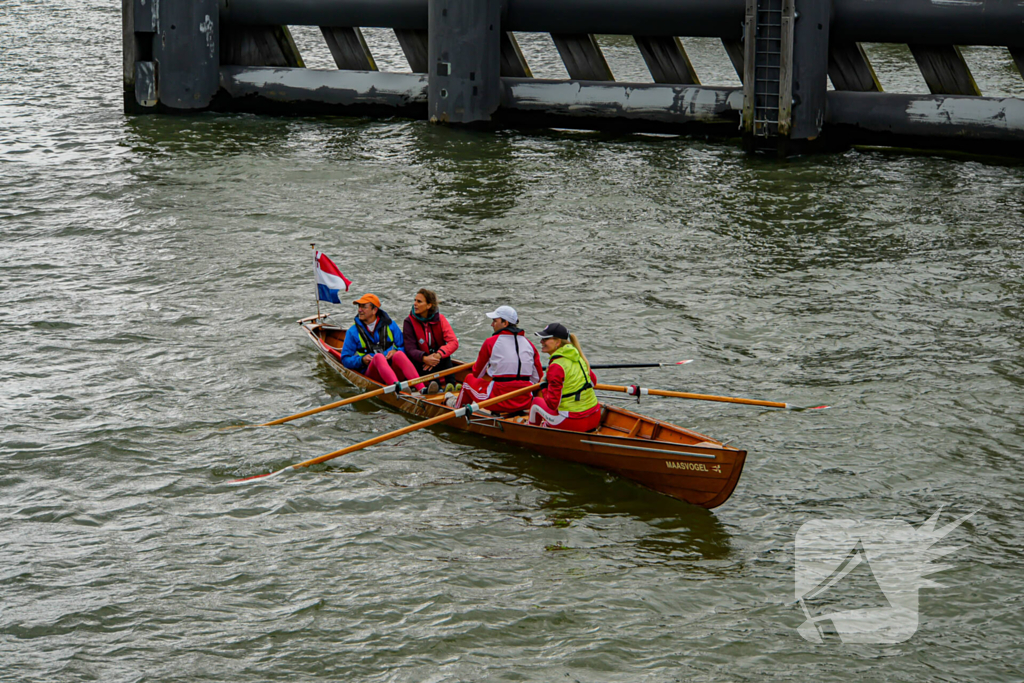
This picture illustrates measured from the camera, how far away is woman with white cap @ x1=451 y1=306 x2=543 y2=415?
40.6 feet

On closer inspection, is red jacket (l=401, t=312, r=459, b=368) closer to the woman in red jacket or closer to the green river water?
the woman in red jacket

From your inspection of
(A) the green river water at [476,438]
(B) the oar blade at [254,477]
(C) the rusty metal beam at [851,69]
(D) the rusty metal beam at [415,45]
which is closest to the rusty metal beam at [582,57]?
(A) the green river water at [476,438]

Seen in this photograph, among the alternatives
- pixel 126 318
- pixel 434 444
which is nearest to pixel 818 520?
pixel 434 444

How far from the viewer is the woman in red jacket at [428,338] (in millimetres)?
13406

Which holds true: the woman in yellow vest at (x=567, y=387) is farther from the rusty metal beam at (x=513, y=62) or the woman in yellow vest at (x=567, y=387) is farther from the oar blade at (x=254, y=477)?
the rusty metal beam at (x=513, y=62)

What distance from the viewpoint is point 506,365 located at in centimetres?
1240

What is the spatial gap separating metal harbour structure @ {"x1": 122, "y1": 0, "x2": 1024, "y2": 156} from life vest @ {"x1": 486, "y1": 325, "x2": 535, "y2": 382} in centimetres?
1118

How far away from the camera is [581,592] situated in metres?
9.52

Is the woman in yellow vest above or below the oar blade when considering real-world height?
above

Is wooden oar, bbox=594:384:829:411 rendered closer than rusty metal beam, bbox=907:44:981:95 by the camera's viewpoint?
Yes

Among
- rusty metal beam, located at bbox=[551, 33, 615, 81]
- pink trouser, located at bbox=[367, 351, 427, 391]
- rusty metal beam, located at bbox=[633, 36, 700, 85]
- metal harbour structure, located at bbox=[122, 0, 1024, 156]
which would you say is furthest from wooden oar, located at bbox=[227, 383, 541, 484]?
rusty metal beam, located at bbox=[551, 33, 615, 81]

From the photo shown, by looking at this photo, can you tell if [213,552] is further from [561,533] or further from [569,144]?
[569,144]

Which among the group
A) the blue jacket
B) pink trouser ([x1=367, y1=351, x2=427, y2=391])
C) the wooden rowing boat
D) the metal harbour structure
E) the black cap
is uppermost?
the metal harbour structure

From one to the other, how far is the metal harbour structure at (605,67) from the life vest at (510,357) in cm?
1118
